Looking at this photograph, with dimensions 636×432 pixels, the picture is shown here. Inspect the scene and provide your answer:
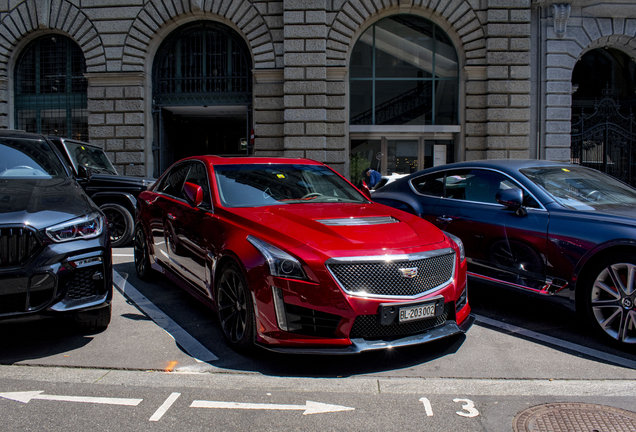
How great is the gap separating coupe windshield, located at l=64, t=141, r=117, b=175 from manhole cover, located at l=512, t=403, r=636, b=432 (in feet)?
26.4

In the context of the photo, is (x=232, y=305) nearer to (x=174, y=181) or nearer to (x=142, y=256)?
(x=174, y=181)

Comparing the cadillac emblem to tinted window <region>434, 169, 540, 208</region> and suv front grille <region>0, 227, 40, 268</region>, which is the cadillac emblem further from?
suv front grille <region>0, 227, 40, 268</region>

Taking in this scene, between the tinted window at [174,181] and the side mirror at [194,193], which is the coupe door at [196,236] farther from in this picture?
the tinted window at [174,181]

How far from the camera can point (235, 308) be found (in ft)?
12.6

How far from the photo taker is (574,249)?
13.6 ft

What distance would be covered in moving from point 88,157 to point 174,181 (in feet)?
15.5

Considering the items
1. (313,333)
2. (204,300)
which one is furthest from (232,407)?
(204,300)

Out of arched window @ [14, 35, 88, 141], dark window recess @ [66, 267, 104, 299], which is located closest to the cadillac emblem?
dark window recess @ [66, 267, 104, 299]

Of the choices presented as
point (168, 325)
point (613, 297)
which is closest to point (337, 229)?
point (168, 325)

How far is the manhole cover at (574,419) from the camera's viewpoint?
2744 mm

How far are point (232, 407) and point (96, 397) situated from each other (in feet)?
2.84

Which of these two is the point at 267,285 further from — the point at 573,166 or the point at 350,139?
the point at 350,139

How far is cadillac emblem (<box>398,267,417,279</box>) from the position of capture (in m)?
3.46

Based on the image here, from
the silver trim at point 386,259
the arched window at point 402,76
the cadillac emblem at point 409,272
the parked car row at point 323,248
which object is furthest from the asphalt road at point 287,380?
the arched window at point 402,76
